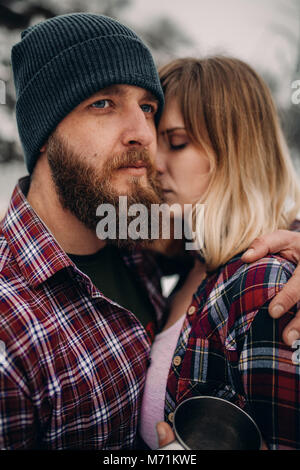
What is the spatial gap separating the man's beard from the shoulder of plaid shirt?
0.49 metres

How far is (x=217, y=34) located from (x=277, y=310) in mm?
1943

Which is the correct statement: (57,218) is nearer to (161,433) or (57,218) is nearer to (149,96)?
(149,96)

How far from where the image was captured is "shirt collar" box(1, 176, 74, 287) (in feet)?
3.72

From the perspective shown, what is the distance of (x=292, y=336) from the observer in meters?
0.90

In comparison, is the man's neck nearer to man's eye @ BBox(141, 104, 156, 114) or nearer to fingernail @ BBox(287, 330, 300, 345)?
man's eye @ BBox(141, 104, 156, 114)

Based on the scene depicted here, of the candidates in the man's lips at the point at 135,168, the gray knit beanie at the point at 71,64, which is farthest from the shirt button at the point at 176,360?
the gray knit beanie at the point at 71,64

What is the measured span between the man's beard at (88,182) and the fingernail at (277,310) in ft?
2.32

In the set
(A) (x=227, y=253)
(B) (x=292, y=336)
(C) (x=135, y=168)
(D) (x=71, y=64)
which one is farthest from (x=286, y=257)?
(D) (x=71, y=64)

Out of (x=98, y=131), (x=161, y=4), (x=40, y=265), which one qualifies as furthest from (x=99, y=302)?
(x=161, y=4)

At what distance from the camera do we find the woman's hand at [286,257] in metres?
0.91

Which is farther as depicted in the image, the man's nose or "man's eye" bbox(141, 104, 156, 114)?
"man's eye" bbox(141, 104, 156, 114)

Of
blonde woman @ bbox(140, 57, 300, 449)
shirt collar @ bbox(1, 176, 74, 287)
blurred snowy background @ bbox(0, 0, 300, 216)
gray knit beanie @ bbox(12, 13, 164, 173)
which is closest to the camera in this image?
blonde woman @ bbox(140, 57, 300, 449)

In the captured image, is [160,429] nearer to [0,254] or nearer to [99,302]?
[99,302]

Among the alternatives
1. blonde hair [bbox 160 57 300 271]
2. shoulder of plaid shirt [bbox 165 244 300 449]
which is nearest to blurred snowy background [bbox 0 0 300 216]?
blonde hair [bbox 160 57 300 271]
